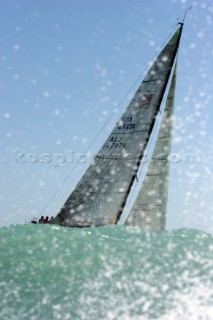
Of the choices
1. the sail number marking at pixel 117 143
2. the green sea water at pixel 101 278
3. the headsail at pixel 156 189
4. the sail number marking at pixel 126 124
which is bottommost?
the green sea water at pixel 101 278

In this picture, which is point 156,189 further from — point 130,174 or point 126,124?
point 126,124

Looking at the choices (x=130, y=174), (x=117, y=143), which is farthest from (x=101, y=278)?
(x=117, y=143)

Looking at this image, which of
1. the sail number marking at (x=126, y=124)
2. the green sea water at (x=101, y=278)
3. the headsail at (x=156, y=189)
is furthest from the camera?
the sail number marking at (x=126, y=124)

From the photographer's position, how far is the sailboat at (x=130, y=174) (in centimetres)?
2147

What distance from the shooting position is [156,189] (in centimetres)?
2186

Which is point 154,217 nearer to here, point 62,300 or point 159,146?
A: point 159,146

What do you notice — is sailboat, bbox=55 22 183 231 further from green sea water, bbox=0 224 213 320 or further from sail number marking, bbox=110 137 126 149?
green sea water, bbox=0 224 213 320

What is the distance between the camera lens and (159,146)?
22875 millimetres

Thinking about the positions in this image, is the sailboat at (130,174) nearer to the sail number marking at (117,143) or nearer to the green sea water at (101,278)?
the sail number marking at (117,143)

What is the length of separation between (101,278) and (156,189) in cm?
1133

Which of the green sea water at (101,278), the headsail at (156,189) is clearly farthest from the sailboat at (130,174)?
the green sea water at (101,278)

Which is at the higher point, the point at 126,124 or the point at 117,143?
the point at 126,124

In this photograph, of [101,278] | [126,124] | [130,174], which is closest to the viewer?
[101,278]

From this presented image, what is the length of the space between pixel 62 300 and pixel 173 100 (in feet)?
52.7
